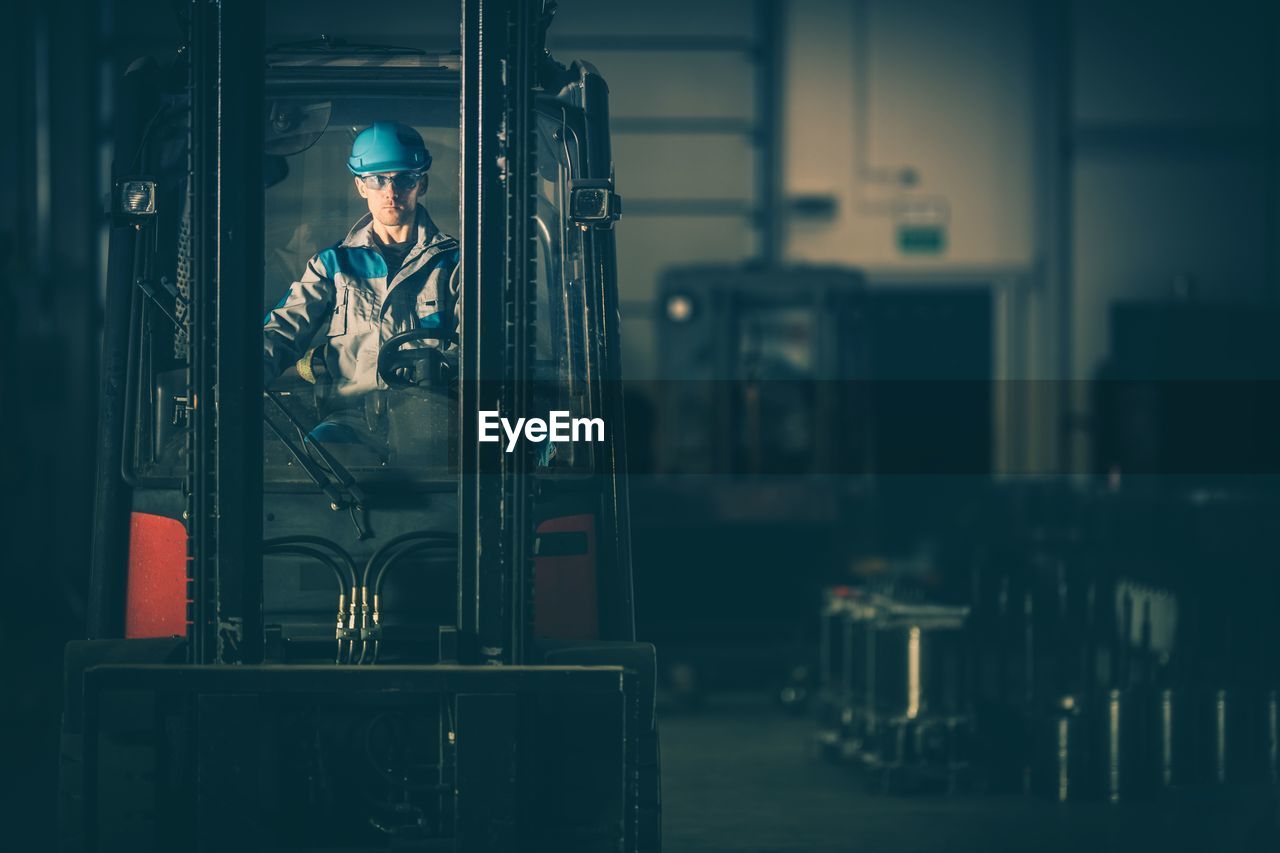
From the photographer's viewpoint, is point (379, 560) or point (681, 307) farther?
point (681, 307)

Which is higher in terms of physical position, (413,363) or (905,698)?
(413,363)

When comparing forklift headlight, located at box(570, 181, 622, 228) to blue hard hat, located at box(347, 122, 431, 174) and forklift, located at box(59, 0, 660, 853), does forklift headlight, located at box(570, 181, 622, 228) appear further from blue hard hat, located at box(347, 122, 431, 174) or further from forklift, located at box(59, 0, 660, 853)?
blue hard hat, located at box(347, 122, 431, 174)

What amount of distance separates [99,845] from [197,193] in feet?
4.79

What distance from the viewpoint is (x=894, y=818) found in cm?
750

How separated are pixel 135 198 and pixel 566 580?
4.86ft

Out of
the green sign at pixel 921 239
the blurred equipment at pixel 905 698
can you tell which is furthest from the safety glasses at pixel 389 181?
the green sign at pixel 921 239

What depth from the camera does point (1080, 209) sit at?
53.6ft

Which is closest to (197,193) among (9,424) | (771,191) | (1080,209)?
(9,424)

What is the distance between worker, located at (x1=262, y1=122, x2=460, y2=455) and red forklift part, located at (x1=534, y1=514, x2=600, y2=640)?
1.67 feet

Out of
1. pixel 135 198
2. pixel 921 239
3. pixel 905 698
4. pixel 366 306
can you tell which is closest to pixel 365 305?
pixel 366 306

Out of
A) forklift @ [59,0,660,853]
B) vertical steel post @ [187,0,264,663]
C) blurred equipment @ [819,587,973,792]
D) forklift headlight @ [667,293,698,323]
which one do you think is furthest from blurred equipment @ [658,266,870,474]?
vertical steel post @ [187,0,264,663]

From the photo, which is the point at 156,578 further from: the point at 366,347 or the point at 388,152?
the point at 388,152

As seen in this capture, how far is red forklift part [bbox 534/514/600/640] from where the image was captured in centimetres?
503

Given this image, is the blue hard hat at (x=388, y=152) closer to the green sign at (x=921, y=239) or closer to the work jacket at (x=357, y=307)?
the work jacket at (x=357, y=307)
